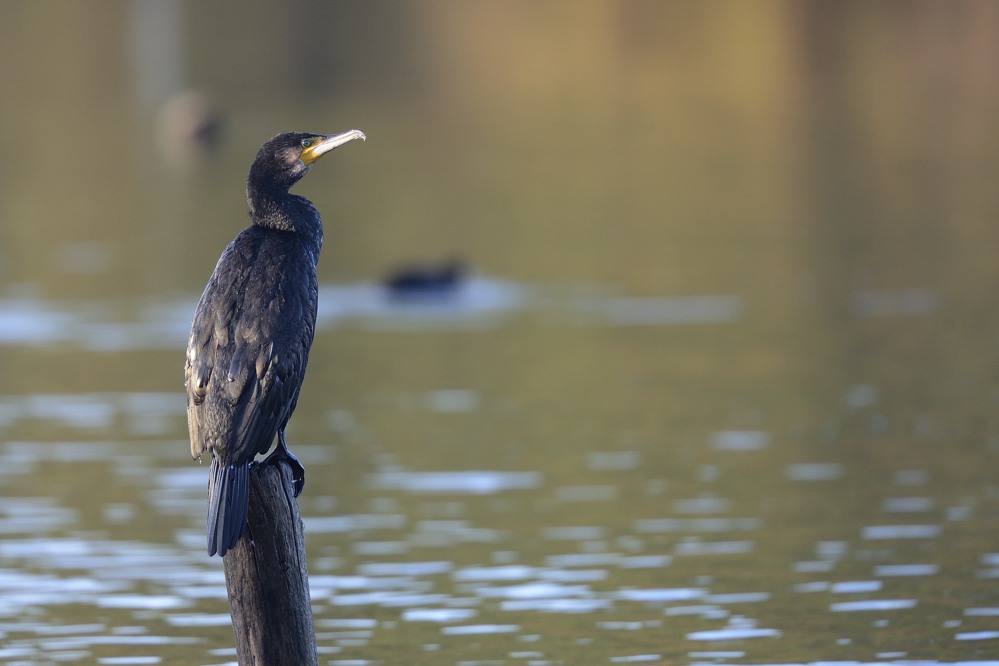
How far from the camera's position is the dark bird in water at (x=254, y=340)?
24.1 ft

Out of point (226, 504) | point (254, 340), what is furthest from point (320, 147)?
point (226, 504)

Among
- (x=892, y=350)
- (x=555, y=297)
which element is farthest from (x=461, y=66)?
(x=892, y=350)

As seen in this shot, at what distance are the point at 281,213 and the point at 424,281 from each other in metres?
13.7

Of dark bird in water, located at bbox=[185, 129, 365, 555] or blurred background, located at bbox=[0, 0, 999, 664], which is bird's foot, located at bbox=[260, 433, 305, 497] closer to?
dark bird in water, located at bbox=[185, 129, 365, 555]

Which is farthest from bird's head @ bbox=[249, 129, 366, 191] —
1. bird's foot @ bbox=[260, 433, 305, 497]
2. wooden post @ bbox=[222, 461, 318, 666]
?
wooden post @ bbox=[222, 461, 318, 666]

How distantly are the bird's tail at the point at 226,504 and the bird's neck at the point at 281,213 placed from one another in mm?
1087

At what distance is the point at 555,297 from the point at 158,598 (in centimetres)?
1189

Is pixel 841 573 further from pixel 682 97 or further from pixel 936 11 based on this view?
pixel 936 11

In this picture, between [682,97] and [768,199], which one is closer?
[768,199]

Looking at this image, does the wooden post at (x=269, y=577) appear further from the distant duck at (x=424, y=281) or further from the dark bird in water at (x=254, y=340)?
the distant duck at (x=424, y=281)

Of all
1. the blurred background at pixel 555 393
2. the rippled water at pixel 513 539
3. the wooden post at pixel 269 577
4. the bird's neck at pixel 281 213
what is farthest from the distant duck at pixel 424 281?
the wooden post at pixel 269 577

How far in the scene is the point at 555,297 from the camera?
2238cm

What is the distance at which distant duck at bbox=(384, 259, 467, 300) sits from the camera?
21.8m

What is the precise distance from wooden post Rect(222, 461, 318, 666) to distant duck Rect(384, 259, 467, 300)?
1430cm
